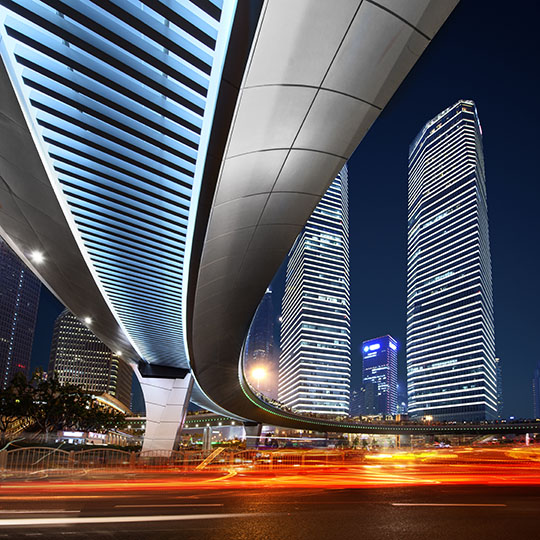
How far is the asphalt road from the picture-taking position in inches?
301

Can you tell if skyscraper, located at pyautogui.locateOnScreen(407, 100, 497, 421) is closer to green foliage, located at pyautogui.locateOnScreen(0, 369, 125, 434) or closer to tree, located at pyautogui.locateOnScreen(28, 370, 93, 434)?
green foliage, located at pyautogui.locateOnScreen(0, 369, 125, 434)

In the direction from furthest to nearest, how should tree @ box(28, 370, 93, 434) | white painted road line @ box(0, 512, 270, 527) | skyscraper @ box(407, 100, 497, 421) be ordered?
skyscraper @ box(407, 100, 497, 421) < tree @ box(28, 370, 93, 434) < white painted road line @ box(0, 512, 270, 527)

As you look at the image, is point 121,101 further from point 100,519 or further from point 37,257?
point 37,257

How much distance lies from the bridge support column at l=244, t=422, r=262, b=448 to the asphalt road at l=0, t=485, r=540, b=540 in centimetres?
8501

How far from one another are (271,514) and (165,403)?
30407 mm

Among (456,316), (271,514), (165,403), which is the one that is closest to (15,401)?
(165,403)

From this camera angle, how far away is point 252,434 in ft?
319

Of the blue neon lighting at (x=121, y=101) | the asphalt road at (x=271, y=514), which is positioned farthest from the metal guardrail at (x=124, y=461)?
the blue neon lighting at (x=121, y=101)

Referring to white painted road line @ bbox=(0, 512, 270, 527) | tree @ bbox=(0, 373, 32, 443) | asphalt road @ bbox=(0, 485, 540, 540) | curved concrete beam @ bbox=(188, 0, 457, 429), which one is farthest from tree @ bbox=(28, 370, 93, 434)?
white painted road line @ bbox=(0, 512, 270, 527)

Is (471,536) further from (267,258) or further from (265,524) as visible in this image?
(267,258)

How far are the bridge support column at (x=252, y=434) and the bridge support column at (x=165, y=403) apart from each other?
59706 millimetres

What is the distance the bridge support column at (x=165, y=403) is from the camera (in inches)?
1501

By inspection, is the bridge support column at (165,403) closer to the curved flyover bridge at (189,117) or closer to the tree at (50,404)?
the tree at (50,404)

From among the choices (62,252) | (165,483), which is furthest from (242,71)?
(165,483)
